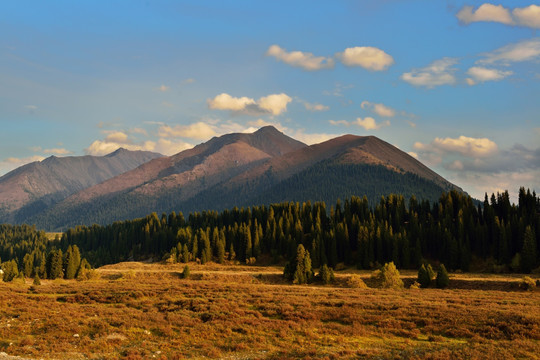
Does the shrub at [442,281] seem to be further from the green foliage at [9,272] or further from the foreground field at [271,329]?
the green foliage at [9,272]

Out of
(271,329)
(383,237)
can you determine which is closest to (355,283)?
(383,237)

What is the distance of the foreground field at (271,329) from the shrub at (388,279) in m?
24.2

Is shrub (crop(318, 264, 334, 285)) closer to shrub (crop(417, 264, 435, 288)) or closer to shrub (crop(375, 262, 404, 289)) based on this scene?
shrub (crop(375, 262, 404, 289))

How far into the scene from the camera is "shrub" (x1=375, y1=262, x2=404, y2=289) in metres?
75.6

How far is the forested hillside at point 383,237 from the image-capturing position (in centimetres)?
9662

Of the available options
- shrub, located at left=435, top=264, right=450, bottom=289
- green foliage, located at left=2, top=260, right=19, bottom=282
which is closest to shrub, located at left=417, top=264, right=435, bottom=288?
shrub, located at left=435, top=264, right=450, bottom=289

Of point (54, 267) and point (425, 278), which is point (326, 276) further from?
point (54, 267)

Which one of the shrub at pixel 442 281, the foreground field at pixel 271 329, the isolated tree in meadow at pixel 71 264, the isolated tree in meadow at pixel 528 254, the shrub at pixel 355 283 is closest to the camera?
the foreground field at pixel 271 329

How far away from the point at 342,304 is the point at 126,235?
488 ft

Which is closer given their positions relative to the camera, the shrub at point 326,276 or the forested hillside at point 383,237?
the shrub at point 326,276

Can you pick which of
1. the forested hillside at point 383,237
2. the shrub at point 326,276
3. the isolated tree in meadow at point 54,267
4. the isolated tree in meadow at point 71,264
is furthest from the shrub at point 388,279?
the isolated tree in meadow at point 54,267

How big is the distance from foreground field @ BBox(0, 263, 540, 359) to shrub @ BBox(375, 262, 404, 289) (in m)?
24.2

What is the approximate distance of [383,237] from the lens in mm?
106875

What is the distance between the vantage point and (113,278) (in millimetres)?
94438
